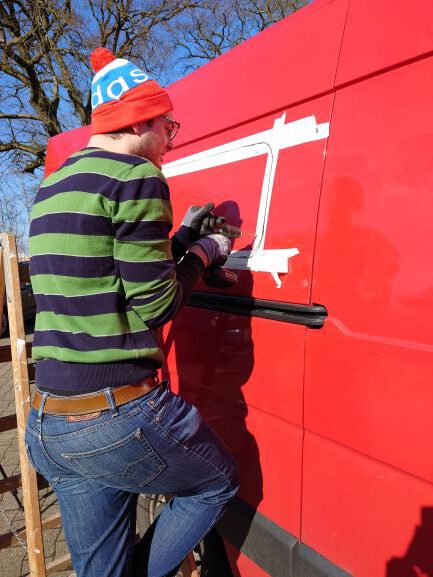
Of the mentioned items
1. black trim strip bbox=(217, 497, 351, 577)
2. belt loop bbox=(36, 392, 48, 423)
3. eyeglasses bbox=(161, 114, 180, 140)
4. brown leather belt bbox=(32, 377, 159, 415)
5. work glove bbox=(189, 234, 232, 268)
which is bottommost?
black trim strip bbox=(217, 497, 351, 577)

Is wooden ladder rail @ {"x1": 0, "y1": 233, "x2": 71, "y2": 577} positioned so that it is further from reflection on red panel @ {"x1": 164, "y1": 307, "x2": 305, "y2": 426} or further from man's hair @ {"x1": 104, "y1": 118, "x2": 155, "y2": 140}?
man's hair @ {"x1": 104, "y1": 118, "x2": 155, "y2": 140}

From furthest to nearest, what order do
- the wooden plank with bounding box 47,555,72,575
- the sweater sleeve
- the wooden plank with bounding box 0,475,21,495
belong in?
the wooden plank with bounding box 0,475,21,495, the wooden plank with bounding box 47,555,72,575, the sweater sleeve

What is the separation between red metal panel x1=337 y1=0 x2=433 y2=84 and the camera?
120cm

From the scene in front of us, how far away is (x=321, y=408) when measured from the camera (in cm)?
137

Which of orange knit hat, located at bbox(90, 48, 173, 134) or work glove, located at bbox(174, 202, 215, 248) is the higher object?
orange knit hat, located at bbox(90, 48, 173, 134)

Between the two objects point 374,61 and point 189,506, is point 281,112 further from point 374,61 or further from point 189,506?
point 189,506

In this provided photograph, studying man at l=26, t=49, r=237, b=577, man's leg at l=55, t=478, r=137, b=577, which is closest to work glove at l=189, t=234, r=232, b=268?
man at l=26, t=49, r=237, b=577

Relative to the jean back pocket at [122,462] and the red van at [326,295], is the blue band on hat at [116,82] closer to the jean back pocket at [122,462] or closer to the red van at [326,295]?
the red van at [326,295]

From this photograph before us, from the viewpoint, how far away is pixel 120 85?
1307 millimetres

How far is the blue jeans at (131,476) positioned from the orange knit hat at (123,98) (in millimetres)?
748

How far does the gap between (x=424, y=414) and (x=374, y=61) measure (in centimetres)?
95

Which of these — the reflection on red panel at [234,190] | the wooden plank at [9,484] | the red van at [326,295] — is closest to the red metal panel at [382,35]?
the red van at [326,295]

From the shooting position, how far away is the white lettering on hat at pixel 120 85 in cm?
130

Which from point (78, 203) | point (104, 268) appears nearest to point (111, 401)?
point (104, 268)
